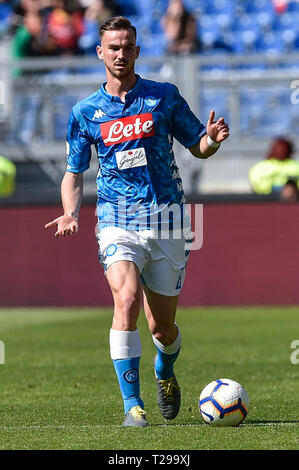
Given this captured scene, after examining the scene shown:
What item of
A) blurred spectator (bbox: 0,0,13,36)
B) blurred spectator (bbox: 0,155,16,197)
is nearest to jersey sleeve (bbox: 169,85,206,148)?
blurred spectator (bbox: 0,155,16,197)

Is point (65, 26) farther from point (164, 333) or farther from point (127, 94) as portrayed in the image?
point (164, 333)

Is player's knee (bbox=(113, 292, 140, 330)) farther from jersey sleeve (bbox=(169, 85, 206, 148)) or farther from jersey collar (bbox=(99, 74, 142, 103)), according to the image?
jersey collar (bbox=(99, 74, 142, 103))

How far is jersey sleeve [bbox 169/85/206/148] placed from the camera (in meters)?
6.92

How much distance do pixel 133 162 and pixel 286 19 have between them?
44.8 ft

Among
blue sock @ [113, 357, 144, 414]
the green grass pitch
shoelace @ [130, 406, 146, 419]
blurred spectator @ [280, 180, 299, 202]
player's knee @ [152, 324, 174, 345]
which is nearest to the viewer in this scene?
the green grass pitch

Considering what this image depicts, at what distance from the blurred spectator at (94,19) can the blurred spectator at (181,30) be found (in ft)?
4.99

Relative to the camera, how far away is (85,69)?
658 inches

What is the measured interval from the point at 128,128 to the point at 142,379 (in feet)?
10.5

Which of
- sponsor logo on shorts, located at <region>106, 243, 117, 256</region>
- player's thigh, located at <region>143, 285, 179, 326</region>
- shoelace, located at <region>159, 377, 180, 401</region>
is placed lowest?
shoelace, located at <region>159, 377, 180, 401</region>

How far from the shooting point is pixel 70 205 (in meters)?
6.83

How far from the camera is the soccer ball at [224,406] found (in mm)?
6555

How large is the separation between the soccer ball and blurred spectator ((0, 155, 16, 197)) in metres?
10.0

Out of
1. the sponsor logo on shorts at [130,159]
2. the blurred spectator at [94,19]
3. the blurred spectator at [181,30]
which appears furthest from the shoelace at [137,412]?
the blurred spectator at [94,19]
